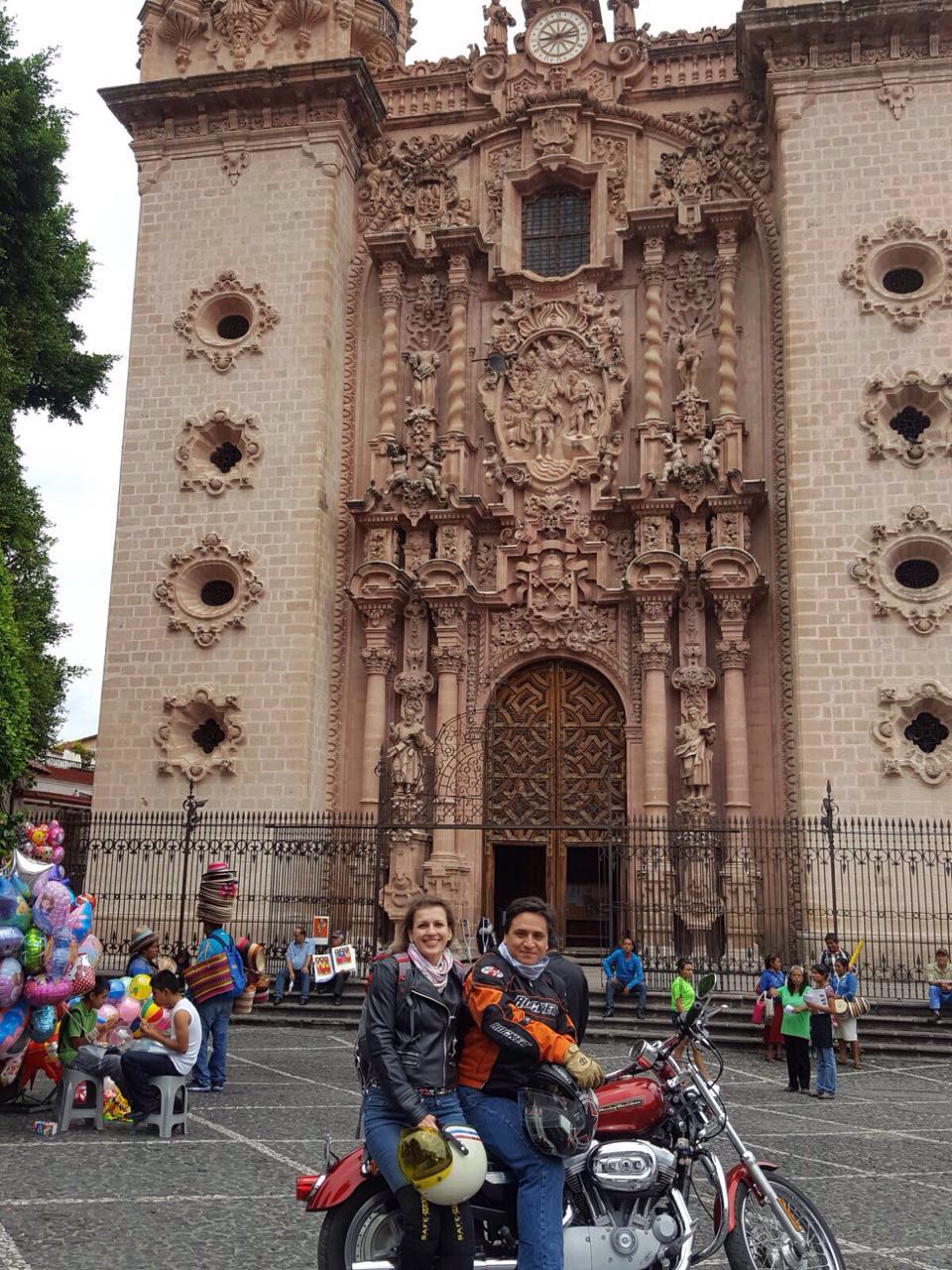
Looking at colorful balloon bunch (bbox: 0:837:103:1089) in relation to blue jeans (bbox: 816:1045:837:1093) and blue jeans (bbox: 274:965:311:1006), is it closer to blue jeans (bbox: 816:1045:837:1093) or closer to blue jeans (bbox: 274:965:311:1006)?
blue jeans (bbox: 816:1045:837:1093)

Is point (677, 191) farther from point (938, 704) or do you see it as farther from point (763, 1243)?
point (763, 1243)

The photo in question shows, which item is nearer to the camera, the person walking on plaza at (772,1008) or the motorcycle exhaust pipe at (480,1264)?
the motorcycle exhaust pipe at (480,1264)

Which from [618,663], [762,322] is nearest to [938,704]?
[618,663]

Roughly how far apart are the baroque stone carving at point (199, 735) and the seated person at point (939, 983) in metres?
10.5

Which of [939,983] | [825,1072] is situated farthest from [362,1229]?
[939,983]

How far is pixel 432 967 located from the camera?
4480 mm

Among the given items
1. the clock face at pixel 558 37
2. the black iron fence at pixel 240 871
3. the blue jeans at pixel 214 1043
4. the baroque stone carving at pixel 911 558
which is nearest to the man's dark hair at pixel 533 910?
the blue jeans at pixel 214 1043

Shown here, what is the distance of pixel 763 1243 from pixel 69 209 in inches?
884

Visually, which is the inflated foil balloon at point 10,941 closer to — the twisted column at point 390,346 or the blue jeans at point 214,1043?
the blue jeans at point 214,1043

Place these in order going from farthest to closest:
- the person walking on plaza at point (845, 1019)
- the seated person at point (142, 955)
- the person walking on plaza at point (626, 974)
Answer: the person walking on plaza at point (626, 974) < the person walking on plaza at point (845, 1019) < the seated person at point (142, 955)

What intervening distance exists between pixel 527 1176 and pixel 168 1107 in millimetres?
4725

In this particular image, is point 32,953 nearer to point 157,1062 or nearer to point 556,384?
point 157,1062

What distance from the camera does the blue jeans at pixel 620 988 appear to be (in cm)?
1514

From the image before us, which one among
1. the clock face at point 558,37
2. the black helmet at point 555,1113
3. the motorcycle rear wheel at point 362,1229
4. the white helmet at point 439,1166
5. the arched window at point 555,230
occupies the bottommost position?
the motorcycle rear wheel at point 362,1229
